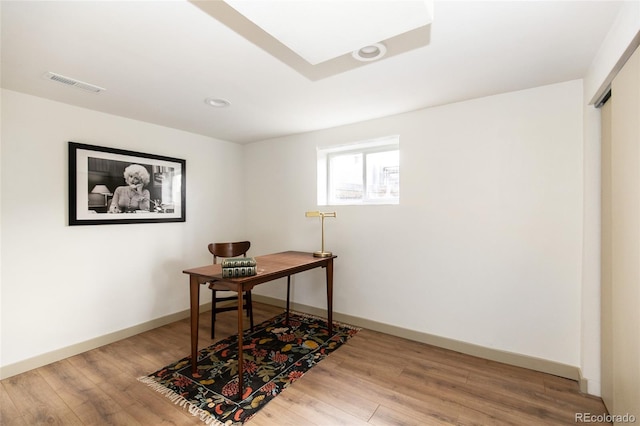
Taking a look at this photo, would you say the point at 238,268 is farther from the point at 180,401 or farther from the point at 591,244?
the point at 591,244

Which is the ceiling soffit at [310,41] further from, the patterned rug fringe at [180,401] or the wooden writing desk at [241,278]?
Answer: the patterned rug fringe at [180,401]

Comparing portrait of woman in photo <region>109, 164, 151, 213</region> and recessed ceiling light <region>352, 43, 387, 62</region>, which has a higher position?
recessed ceiling light <region>352, 43, 387, 62</region>

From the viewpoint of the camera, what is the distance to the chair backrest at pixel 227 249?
332 centimetres

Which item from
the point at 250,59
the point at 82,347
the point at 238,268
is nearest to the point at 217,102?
the point at 250,59

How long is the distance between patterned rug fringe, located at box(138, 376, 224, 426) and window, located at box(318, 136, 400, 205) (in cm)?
239

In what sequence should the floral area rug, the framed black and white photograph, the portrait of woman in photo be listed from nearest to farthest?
the floral area rug, the framed black and white photograph, the portrait of woman in photo

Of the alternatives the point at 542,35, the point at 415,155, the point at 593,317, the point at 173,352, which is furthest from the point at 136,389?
the point at 542,35

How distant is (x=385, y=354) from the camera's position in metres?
2.66

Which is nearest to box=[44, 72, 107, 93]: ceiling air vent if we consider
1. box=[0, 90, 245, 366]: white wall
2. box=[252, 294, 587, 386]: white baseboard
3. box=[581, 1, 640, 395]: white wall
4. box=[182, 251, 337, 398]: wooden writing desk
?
box=[0, 90, 245, 366]: white wall

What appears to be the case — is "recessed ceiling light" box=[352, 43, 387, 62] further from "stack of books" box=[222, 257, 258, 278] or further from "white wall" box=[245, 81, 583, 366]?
"stack of books" box=[222, 257, 258, 278]

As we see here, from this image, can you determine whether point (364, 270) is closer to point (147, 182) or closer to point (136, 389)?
point (136, 389)

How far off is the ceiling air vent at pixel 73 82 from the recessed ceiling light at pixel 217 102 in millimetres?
783

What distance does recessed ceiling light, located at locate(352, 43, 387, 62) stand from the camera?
69.2 inches

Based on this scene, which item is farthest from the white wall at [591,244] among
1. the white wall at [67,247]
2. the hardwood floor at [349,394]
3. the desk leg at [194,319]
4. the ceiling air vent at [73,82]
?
the white wall at [67,247]
